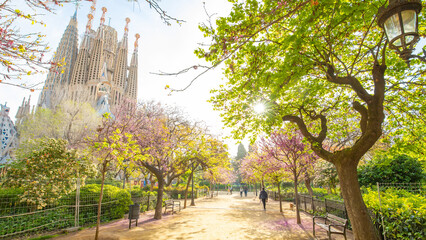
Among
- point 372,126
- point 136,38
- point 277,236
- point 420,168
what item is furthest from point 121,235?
point 136,38

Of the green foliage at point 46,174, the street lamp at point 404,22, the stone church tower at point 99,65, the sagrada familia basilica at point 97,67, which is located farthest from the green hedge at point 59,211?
the stone church tower at point 99,65

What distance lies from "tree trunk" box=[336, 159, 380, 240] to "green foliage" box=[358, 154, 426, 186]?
726 centimetres

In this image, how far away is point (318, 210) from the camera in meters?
12.5

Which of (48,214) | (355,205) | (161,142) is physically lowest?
(48,214)

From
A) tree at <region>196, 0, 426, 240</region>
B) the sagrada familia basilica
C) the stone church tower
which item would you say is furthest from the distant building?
tree at <region>196, 0, 426, 240</region>

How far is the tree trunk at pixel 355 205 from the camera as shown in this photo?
454cm

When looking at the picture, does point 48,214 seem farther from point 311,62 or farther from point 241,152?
point 241,152

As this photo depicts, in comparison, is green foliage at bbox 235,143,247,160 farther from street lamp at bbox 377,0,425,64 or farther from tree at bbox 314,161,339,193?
street lamp at bbox 377,0,425,64

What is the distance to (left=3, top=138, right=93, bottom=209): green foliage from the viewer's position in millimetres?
7618

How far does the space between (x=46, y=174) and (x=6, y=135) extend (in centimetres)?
3363

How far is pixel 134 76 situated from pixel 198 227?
3994 inches

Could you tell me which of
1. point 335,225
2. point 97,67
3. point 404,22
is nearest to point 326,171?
point 335,225

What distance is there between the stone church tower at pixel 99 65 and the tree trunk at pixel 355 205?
67.3 m

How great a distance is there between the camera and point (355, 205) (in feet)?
15.4
